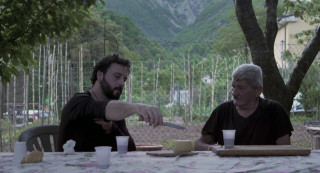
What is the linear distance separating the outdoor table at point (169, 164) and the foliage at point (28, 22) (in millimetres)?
1047

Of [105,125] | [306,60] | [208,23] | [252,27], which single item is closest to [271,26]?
[252,27]

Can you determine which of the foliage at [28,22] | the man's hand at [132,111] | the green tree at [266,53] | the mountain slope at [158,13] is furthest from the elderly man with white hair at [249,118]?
the mountain slope at [158,13]

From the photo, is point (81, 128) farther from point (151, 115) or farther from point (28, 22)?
point (28, 22)

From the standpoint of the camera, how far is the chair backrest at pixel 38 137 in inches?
118

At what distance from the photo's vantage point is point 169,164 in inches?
81.6

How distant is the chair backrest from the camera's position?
9.84 ft

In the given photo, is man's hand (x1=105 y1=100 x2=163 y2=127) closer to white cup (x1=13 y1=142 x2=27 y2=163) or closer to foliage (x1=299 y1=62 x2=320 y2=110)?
white cup (x1=13 y1=142 x2=27 y2=163)

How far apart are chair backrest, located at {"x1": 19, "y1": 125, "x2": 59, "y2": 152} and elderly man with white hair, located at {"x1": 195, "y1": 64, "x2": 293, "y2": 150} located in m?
1.04

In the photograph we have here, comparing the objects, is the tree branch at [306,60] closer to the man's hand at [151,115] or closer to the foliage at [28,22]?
the foliage at [28,22]

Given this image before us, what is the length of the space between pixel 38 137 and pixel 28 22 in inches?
33.8

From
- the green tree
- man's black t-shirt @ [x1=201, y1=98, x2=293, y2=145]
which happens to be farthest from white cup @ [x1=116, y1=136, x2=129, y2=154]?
the green tree

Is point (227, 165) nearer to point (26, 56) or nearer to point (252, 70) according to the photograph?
point (252, 70)

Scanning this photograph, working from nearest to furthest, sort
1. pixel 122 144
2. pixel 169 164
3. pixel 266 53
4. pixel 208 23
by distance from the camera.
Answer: pixel 169 164
pixel 122 144
pixel 266 53
pixel 208 23

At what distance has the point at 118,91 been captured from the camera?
3.08 m
